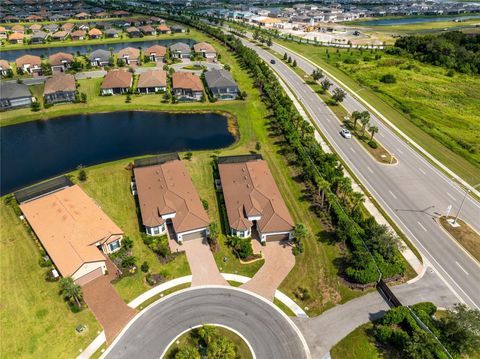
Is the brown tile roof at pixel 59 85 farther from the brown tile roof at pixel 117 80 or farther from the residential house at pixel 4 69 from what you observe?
the residential house at pixel 4 69

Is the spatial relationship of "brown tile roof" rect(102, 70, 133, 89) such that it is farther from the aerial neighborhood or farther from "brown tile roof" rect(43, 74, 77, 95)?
"brown tile roof" rect(43, 74, 77, 95)

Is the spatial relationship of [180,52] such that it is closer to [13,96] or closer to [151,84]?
[151,84]

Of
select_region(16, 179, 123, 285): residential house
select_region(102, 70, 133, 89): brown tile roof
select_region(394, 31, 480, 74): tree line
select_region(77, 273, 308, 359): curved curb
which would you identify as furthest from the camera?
select_region(394, 31, 480, 74): tree line

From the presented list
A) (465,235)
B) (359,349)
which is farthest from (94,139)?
(465,235)

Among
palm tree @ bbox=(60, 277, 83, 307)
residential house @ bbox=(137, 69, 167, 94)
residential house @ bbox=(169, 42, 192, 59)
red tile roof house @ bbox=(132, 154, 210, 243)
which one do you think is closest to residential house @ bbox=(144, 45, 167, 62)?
residential house @ bbox=(169, 42, 192, 59)

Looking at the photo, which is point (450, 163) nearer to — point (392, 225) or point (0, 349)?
point (392, 225)

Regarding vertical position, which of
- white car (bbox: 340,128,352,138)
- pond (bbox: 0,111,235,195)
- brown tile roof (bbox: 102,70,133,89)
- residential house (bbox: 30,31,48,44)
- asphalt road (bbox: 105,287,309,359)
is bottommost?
asphalt road (bbox: 105,287,309,359)

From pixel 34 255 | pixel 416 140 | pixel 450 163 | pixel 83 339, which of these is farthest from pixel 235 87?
pixel 83 339
